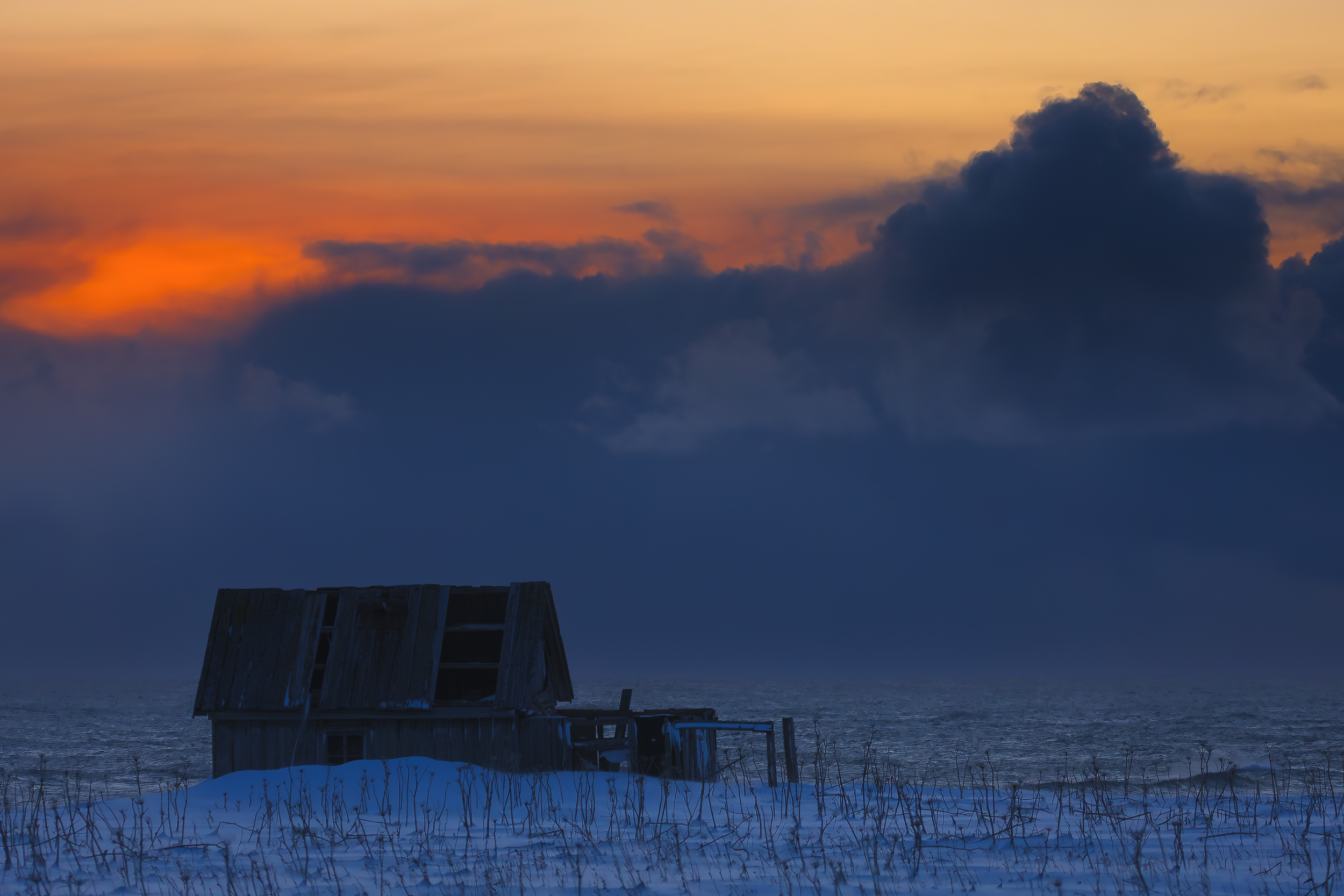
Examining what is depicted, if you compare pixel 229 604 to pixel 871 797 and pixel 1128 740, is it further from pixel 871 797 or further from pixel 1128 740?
pixel 1128 740

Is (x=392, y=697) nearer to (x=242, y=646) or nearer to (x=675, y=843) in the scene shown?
(x=242, y=646)

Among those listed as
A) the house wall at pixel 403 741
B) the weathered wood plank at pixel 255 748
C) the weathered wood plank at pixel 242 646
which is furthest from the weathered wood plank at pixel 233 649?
the weathered wood plank at pixel 255 748

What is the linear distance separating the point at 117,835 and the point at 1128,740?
245 feet

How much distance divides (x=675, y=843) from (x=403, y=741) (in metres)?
11.3

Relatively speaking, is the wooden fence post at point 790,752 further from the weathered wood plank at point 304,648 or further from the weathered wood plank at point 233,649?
the weathered wood plank at point 233,649

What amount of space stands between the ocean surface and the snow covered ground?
1653 mm

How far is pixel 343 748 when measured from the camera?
24.0m

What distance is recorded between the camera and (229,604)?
25391mm

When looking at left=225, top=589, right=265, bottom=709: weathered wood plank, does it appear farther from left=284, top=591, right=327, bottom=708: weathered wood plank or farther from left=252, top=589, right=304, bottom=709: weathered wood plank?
left=284, top=591, right=327, bottom=708: weathered wood plank

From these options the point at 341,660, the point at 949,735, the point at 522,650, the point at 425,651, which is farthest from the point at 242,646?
the point at 949,735

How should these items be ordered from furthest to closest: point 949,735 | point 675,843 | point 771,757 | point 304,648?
1. point 949,735
2. point 304,648
3. point 771,757
4. point 675,843

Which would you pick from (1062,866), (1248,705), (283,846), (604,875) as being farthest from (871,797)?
(1248,705)

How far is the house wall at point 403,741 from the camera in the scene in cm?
2319

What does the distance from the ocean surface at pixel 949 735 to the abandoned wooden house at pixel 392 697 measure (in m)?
2.85
